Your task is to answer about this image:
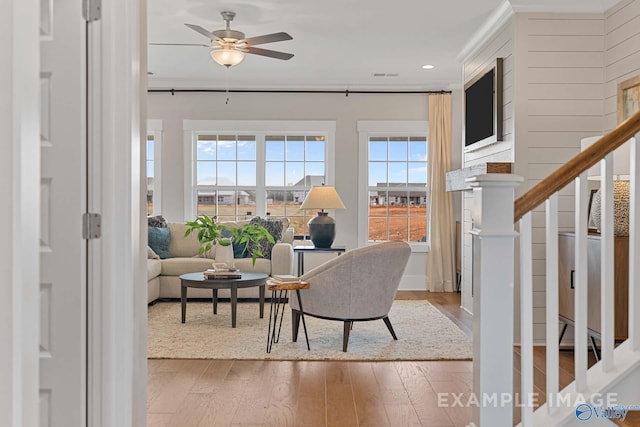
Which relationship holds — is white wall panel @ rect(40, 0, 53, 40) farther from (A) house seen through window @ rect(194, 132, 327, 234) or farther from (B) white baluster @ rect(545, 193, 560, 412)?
(A) house seen through window @ rect(194, 132, 327, 234)

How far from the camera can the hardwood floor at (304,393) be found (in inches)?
115

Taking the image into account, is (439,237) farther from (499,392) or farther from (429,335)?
(499,392)

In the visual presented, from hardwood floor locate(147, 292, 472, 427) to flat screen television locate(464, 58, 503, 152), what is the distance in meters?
2.28

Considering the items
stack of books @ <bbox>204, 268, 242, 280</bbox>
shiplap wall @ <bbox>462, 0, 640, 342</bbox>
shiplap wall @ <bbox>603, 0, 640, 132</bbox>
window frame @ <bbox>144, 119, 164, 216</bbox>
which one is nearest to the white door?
stack of books @ <bbox>204, 268, 242, 280</bbox>

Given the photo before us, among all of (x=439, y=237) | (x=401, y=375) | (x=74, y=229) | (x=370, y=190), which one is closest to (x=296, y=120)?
(x=370, y=190)

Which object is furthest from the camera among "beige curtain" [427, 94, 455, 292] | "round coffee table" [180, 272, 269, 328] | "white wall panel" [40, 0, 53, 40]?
"beige curtain" [427, 94, 455, 292]

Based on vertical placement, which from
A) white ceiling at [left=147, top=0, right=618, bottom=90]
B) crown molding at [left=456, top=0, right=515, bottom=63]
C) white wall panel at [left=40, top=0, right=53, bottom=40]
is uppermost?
white ceiling at [left=147, top=0, right=618, bottom=90]

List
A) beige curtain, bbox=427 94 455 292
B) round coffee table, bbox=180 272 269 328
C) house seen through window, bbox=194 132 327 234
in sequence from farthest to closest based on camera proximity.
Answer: house seen through window, bbox=194 132 327 234 → beige curtain, bbox=427 94 455 292 → round coffee table, bbox=180 272 269 328

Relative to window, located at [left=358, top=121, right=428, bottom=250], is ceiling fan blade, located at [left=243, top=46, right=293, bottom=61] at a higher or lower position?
higher

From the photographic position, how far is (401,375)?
370 centimetres

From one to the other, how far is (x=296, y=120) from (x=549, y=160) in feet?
12.7

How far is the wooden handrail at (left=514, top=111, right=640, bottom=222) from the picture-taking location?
6.53ft

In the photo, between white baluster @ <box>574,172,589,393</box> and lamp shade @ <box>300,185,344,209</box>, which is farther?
lamp shade @ <box>300,185,344,209</box>

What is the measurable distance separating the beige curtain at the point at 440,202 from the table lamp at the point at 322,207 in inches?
68.4
